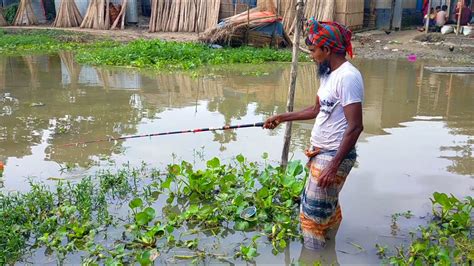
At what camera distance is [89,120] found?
22.9ft

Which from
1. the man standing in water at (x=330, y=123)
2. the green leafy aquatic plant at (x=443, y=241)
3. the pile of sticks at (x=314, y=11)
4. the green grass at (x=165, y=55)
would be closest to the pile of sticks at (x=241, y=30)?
the green grass at (x=165, y=55)

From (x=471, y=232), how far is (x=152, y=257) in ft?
7.98

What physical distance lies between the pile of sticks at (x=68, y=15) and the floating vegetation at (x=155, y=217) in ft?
57.1

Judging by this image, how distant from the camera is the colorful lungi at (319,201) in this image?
3.31 meters

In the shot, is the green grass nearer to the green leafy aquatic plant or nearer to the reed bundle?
the reed bundle

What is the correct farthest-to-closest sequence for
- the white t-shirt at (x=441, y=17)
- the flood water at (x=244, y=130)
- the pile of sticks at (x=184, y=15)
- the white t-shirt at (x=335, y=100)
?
the pile of sticks at (x=184, y=15)
the white t-shirt at (x=441, y=17)
the flood water at (x=244, y=130)
the white t-shirt at (x=335, y=100)

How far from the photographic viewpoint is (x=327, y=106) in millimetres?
3211

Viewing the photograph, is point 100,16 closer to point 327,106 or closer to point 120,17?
point 120,17

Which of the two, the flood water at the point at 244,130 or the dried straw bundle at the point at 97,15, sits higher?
the dried straw bundle at the point at 97,15

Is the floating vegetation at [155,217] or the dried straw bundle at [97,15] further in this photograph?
the dried straw bundle at [97,15]

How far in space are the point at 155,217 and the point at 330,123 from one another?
1.73 metres

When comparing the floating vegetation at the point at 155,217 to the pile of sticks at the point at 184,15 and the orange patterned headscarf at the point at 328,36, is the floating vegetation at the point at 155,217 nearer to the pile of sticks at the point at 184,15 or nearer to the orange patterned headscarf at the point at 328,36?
the orange patterned headscarf at the point at 328,36

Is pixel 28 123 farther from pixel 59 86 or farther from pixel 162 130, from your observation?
pixel 59 86

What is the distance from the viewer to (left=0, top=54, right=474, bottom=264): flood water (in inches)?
179
